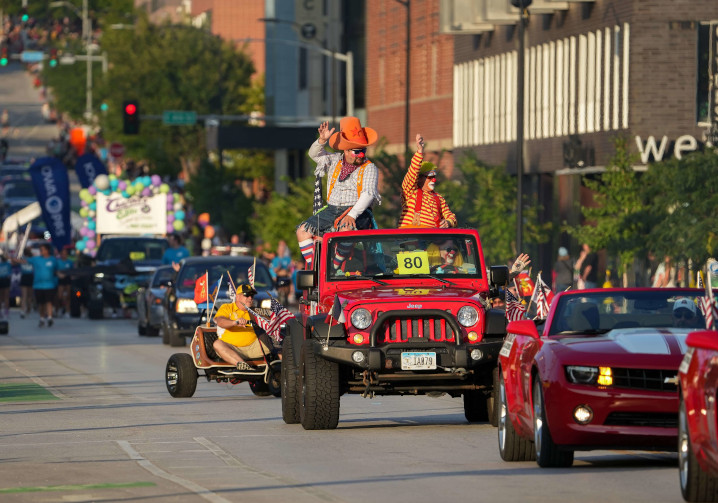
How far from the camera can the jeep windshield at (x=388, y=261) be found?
18500 mm

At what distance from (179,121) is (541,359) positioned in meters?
60.8

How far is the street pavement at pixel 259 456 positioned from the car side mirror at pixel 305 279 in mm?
1320

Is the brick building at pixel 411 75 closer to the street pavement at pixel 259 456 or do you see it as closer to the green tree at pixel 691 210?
the green tree at pixel 691 210

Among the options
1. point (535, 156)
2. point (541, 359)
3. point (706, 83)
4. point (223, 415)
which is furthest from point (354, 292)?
point (535, 156)

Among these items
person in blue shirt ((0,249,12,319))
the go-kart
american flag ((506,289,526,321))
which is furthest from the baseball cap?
person in blue shirt ((0,249,12,319))

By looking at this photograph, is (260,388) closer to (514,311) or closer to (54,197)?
(514,311)

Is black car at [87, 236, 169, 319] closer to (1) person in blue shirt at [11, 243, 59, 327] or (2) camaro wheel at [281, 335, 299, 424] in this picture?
(1) person in blue shirt at [11, 243, 59, 327]

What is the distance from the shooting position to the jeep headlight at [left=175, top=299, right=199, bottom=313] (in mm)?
33969

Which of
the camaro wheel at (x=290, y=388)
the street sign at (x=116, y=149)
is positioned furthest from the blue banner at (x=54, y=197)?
the camaro wheel at (x=290, y=388)

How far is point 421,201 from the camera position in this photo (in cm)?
1997

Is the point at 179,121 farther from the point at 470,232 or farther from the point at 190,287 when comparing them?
the point at 470,232

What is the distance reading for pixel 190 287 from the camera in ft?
112

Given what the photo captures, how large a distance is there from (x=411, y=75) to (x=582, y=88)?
18199mm

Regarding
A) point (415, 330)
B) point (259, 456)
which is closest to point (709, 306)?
point (259, 456)
